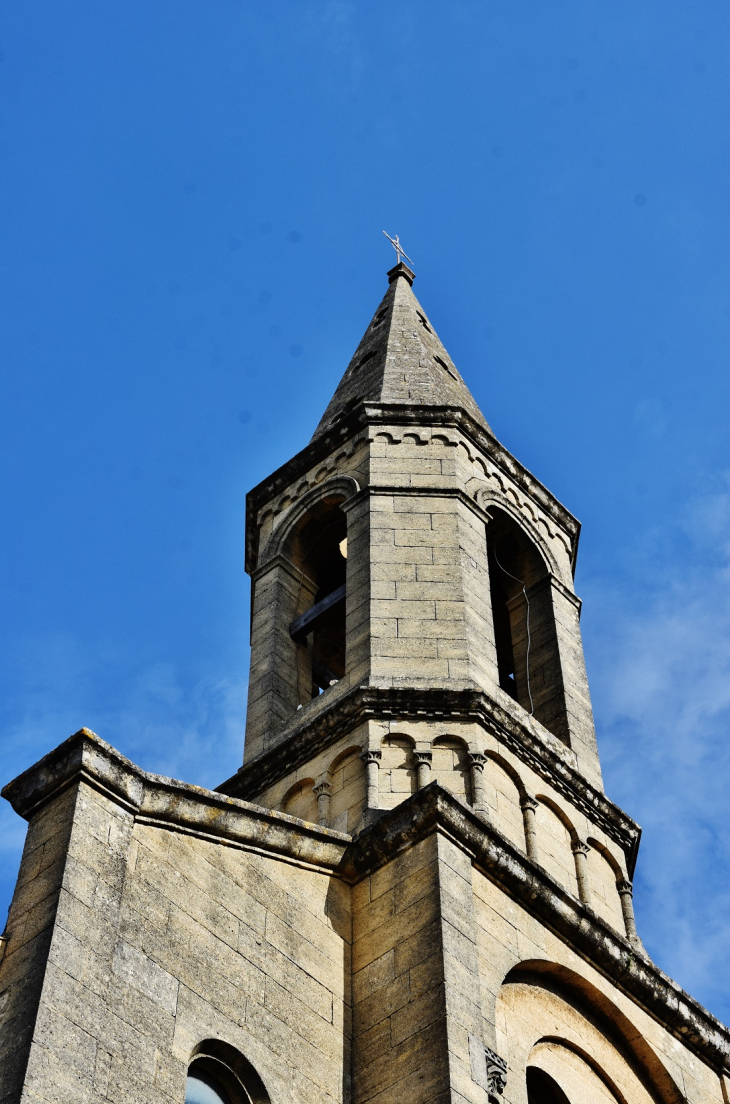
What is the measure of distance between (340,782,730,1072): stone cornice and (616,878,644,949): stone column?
1215 mm

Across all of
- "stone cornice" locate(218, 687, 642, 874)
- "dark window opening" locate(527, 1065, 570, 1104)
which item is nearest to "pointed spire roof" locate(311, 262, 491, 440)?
"stone cornice" locate(218, 687, 642, 874)

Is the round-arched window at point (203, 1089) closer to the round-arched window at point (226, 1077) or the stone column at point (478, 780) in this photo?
the round-arched window at point (226, 1077)

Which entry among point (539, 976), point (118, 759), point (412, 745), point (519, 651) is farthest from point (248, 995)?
point (519, 651)

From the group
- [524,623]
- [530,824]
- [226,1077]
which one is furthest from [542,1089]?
[524,623]

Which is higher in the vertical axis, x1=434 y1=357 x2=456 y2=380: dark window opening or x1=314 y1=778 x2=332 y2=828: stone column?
x1=434 y1=357 x2=456 y2=380: dark window opening

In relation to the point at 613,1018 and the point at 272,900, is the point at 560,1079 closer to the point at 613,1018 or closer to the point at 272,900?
the point at 613,1018

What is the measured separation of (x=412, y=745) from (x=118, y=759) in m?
4.08

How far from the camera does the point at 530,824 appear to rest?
15.2m

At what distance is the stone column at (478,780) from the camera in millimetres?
14602

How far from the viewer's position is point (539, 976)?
13.4 metres

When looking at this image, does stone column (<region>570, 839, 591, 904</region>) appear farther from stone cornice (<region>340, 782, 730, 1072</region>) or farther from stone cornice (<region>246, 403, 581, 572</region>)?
stone cornice (<region>246, 403, 581, 572</region>)

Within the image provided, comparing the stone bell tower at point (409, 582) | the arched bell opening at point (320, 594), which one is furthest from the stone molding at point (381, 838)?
the arched bell opening at point (320, 594)

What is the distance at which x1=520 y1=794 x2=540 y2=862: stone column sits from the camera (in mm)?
15031

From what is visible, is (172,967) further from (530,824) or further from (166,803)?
(530,824)
